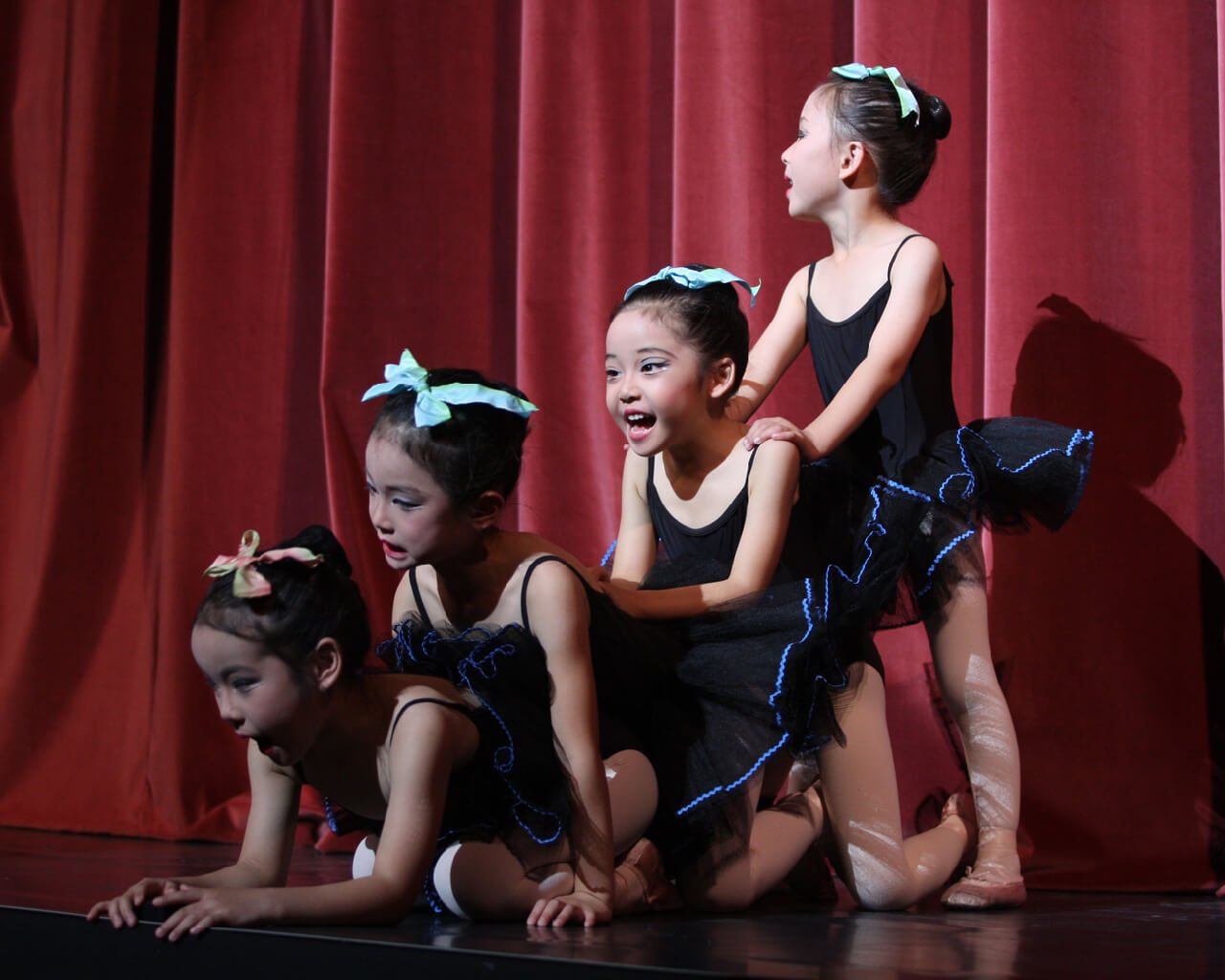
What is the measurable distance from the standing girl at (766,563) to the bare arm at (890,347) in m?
0.09

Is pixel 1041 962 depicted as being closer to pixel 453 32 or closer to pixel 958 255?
pixel 958 255

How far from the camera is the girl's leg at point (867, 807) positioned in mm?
1568

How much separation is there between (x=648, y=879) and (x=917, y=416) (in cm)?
72

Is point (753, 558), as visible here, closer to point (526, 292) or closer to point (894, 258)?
point (894, 258)

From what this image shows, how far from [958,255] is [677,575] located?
82 cm

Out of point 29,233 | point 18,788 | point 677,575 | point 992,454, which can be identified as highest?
point 29,233

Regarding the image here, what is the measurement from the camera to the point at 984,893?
1584 mm

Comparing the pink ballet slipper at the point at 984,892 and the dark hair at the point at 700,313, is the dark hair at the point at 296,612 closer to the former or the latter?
the dark hair at the point at 700,313

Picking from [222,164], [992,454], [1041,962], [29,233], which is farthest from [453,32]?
[1041,962]

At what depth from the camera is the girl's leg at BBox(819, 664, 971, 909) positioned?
1568 millimetres

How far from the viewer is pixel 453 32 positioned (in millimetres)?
Result: 2631

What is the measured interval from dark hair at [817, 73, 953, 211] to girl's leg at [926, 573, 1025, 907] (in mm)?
549

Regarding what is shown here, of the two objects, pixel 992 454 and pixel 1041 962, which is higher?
pixel 992 454

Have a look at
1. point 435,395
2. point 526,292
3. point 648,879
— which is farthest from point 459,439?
point 526,292
